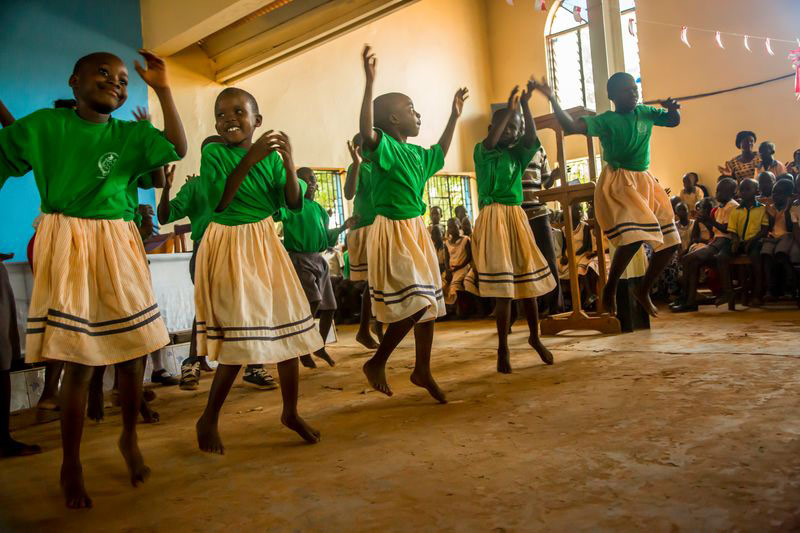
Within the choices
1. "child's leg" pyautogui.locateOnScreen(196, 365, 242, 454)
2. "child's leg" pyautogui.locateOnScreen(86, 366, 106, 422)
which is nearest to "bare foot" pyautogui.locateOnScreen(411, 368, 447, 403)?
"child's leg" pyautogui.locateOnScreen(196, 365, 242, 454)

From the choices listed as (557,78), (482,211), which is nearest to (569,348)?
(482,211)

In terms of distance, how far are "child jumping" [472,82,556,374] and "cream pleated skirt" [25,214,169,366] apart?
78.4 inches

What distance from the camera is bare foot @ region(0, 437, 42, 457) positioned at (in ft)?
8.52

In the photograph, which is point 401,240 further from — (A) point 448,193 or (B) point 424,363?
(A) point 448,193

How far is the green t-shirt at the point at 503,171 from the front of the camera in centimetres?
369

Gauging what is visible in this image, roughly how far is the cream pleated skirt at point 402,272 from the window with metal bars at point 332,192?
798 centimetres

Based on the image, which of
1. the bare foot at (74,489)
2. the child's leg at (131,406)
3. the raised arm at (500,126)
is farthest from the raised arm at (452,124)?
the bare foot at (74,489)

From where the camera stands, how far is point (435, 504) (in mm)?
1672

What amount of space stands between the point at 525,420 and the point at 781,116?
983 centimetres

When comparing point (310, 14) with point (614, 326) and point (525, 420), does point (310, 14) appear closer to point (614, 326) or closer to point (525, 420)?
point (614, 326)

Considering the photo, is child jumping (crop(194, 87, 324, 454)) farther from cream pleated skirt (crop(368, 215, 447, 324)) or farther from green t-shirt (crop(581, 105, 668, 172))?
green t-shirt (crop(581, 105, 668, 172))

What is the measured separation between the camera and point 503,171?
3.69 metres

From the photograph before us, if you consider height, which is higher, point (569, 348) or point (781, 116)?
point (781, 116)

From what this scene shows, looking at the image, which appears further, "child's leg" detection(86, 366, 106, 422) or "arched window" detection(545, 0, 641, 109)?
"arched window" detection(545, 0, 641, 109)
